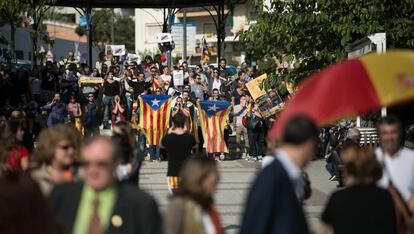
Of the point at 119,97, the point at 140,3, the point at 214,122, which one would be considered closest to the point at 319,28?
the point at 214,122

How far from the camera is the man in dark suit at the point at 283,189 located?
540cm

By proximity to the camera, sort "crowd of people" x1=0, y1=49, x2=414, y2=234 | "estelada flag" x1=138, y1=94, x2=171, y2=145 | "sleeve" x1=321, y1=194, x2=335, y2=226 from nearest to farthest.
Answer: "crowd of people" x1=0, y1=49, x2=414, y2=234, "sleeve" x1=321, y1=194, x2=335, y2=226, "estelada flag" x1=138, y1=94, x2=171, y2=145

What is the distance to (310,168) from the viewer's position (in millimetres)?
20828

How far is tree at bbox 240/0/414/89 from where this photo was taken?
1797 centimetres

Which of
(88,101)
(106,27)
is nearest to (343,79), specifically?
(88,101)

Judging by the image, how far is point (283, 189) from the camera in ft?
17.9

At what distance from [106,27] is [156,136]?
70.8 metres

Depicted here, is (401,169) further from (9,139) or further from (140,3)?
(140,3)

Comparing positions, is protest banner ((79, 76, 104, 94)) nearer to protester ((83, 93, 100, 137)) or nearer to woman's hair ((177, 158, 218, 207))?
protester ((83, 93, 100, 137))

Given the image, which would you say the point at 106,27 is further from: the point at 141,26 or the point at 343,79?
the point at 343,79

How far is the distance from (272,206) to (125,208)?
0.83 meters

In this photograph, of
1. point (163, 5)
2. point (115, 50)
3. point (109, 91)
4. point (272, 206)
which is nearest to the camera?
point (272, 206)

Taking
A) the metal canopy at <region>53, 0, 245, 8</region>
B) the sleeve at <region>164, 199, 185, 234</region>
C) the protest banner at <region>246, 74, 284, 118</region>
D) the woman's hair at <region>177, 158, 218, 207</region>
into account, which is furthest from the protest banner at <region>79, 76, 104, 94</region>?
the sleeve at <region>164, 199, 185, 234</region>

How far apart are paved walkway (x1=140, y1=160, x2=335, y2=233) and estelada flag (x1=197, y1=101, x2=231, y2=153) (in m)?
0.47
